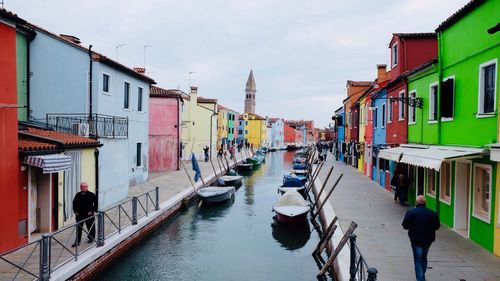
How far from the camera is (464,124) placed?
37.9 feet

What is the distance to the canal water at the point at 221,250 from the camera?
11.5 m

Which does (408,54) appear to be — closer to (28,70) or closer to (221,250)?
(221,250)

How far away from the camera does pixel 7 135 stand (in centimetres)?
995

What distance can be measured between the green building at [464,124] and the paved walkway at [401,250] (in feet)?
1.70

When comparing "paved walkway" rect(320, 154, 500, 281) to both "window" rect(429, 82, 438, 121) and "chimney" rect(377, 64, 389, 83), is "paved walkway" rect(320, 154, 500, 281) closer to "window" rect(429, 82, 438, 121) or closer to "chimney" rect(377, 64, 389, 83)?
"window" rect(429, 82, 438, 121)

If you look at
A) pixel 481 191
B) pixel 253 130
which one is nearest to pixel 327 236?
pixel 481 191

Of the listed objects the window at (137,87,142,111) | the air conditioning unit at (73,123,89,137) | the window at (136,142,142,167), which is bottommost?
the window at (136,142,142,167)

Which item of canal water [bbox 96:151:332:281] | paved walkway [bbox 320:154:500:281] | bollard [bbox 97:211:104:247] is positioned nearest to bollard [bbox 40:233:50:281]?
canal water [bbox 96:151:332:281]

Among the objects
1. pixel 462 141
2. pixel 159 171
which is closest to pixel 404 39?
pixel 462 141

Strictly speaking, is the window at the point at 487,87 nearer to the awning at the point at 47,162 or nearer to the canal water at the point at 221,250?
the canal water at the point at 221,250

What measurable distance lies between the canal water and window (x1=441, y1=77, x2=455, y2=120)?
6.28 m

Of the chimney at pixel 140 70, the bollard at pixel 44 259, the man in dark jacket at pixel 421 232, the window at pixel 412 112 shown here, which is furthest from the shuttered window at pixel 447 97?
the chimney at pixel 140 70

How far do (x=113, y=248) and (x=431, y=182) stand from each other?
11.1 meters

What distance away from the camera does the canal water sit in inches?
455
